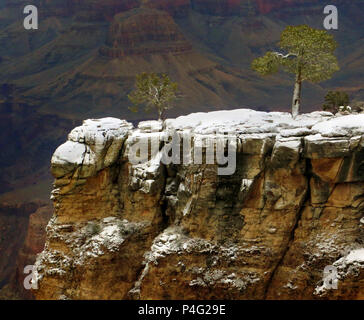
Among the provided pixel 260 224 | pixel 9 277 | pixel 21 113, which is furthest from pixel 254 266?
pixel 21 113

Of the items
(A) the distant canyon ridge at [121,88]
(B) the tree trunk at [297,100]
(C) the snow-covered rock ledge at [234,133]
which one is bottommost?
(A) the distant canyon ridge at [121,88]

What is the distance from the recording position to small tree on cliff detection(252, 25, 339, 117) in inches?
1741

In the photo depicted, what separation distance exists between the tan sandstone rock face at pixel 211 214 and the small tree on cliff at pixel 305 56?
3194 millimetres

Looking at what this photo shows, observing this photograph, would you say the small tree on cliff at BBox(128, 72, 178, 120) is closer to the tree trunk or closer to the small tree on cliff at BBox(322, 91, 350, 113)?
the tree trunk

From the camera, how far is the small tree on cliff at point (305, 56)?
4422 centimetres

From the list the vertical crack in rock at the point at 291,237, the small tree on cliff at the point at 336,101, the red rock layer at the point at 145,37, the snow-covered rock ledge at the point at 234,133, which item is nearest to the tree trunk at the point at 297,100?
the snow-covered rock ledge at the point at 234,133

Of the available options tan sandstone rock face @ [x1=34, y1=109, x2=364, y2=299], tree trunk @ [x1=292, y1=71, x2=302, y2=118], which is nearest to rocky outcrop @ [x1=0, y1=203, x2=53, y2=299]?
tan sandstone rock face @ [x1=34, y1=109, x2=364, y2=299]

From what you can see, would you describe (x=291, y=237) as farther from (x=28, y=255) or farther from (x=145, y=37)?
(x=145, y=37)

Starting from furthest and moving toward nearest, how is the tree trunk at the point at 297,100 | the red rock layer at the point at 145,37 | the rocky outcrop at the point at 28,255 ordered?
the red rock layer at the point at 145,37
the rocky outcrop at the point at 28,255
the tree trunk at the point at 297,100

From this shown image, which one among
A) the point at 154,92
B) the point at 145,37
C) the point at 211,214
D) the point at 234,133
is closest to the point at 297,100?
the point at 234,133

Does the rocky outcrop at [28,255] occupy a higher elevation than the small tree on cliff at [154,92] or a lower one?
lower

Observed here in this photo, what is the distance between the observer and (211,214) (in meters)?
41.4

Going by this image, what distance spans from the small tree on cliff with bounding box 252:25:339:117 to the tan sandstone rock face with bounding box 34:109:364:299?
126 inches

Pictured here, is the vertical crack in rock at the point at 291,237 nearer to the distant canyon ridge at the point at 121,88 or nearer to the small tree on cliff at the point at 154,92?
the small tree on cliff at the point at 154,92
